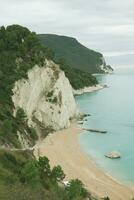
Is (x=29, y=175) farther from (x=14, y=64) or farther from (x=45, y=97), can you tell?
(x=45, y=97)

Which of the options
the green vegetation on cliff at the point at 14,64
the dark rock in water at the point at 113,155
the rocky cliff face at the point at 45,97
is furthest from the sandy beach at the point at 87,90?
Answer: the dark rock in water at the point at 113,155

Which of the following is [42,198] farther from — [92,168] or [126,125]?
[126,125]

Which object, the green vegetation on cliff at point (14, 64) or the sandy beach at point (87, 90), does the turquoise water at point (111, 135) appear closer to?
the green vegetation on cliff at point (14, 64)

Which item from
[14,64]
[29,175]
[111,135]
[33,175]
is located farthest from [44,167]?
[111,135]

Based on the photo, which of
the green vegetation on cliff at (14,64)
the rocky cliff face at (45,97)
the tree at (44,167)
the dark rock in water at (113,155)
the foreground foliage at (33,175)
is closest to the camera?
the foreground foliage at (33,175)

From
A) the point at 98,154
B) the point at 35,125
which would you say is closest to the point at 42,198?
the point at 98,154

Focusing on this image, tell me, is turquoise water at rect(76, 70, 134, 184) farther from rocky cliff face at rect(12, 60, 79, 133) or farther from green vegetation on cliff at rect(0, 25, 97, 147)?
green vegetation on cliff at rect(0, 25, 97, 147)

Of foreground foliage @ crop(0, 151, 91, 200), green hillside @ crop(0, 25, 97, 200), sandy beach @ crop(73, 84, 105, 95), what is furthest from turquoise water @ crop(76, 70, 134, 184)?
foreground foliage @ crop(0, 151, 91, 200)
